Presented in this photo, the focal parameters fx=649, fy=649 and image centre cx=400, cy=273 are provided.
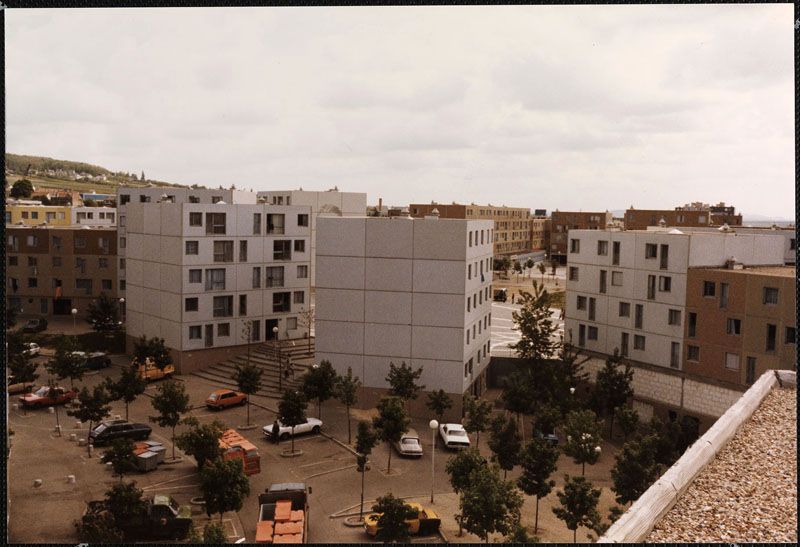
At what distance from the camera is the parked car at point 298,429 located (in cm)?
3003

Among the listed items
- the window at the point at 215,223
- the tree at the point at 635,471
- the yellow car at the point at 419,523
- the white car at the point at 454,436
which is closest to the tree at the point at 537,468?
the tree at the point at 635,471

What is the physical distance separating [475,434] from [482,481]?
13.1 meters

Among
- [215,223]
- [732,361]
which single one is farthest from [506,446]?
[215,223]

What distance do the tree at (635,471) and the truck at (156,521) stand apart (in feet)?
47.1

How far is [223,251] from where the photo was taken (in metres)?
42.2

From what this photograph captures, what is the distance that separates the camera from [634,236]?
3762cm

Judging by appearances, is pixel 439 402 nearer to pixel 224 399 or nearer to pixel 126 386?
pixel 224 399

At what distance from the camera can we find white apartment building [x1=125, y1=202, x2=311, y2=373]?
40.8 meters

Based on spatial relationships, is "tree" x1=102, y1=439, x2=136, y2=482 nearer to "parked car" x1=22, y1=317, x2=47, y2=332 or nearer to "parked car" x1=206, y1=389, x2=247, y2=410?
"parked car" x1=206, y1=389, x2=247, y2=410

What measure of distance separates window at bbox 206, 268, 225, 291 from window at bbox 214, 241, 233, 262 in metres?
0.72

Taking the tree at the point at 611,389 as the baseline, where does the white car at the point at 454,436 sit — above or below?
below

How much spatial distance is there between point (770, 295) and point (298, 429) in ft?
76.7

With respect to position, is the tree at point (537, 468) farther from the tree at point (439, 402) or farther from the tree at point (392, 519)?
the tree at point (439, 402)

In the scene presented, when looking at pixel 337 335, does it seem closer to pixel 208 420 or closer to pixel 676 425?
pixel 208 420
